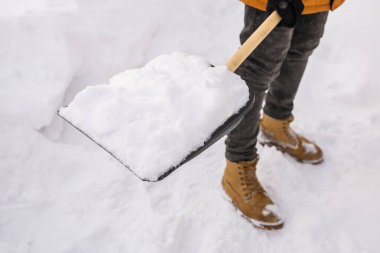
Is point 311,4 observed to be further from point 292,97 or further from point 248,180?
point 248,180

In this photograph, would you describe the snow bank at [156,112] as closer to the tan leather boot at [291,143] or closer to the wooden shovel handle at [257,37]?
the wooden shovel handle at [257,37]

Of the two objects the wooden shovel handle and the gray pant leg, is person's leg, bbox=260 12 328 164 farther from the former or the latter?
the wooden shovel handle

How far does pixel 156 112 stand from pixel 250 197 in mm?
754

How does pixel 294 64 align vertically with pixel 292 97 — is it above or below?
above

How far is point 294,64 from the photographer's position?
1.68 metres

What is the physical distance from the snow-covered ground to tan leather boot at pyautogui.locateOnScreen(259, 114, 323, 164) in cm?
5

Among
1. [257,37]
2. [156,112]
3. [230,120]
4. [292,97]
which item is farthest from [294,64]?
[156,112]

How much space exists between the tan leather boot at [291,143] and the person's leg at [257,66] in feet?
1.29

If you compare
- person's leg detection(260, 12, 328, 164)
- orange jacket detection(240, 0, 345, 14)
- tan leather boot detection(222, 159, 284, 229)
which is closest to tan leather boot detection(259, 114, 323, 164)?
person's leg detection(260, 12, 328, 164)

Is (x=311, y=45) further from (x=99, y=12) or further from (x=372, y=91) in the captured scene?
(x=99, y=12)

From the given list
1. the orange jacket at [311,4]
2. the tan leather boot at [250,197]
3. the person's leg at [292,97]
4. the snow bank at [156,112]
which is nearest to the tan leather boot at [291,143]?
the person's leg at [292,97]

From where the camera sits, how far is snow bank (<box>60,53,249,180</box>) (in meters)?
1.05

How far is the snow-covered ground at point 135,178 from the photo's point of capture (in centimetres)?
157

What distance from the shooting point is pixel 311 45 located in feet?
5.22
